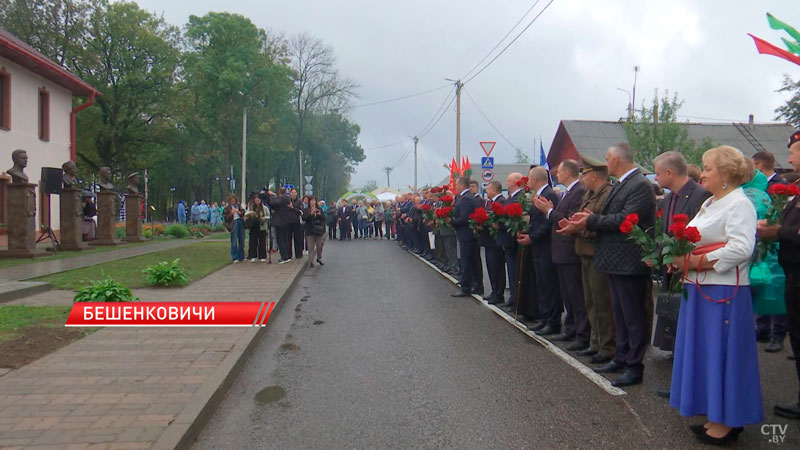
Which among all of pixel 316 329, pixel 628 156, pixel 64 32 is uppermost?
pixel 64 32

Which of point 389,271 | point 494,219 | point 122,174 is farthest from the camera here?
point 122,174

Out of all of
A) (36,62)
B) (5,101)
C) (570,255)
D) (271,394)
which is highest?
(36,62)

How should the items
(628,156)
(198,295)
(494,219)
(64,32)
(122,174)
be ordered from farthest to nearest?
(122,174) < (64,32) < (198,295) < (494,219) < (628,156)

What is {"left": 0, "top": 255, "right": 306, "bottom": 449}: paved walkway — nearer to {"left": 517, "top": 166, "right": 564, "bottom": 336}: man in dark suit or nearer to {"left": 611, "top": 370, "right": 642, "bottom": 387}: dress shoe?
{"left": 611, "top": 370, "right": 642, "bottom": 387}: dress shoe

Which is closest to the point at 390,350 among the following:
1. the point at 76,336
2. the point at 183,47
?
the point at 76,336

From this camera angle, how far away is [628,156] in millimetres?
5668

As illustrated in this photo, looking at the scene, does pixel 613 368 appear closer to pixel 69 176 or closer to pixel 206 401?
pixel 206 401

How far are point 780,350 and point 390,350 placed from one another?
4229mm

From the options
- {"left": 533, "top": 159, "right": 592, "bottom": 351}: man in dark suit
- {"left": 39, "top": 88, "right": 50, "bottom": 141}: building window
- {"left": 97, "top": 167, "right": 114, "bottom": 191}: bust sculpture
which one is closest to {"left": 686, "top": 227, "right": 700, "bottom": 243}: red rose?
{"left": 533, "top": 159, "right": 592, "bottom": 351}: man in dark suit

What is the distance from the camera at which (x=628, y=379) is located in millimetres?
5355

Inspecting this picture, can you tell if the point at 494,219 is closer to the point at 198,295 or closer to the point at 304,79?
the point at 198,295

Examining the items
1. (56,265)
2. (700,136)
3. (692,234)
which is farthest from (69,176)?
(700,136)

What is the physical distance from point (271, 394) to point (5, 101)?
66.2 ft

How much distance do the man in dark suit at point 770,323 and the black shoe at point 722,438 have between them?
306cm
